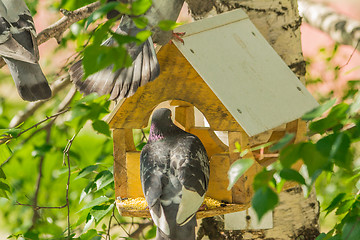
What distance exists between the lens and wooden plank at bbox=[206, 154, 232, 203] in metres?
1.92

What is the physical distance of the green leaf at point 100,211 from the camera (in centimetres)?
203

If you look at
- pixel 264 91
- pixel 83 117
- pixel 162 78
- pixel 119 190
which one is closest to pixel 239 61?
pixel 264 91

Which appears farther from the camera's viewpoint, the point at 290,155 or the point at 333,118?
the point at 333,118

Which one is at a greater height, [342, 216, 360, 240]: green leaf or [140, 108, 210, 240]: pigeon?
[342, 216, 360, 240]: green leaf

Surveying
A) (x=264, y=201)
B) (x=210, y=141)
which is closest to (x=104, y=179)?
(x=210, y=141)

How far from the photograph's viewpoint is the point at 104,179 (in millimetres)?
2160

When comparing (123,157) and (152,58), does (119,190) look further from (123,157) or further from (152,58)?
(152,58)

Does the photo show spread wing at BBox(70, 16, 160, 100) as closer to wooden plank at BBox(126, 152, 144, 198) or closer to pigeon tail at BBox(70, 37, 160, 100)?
pigeon tail at BBox(70, 37, 160, 100)

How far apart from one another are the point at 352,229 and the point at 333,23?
2.50 meters

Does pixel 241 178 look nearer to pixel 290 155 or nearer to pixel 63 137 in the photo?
pixel 290 155

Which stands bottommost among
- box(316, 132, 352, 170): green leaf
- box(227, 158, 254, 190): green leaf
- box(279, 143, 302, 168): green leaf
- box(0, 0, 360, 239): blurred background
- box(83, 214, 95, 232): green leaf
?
box(0, 0, 360, 239): blurred background

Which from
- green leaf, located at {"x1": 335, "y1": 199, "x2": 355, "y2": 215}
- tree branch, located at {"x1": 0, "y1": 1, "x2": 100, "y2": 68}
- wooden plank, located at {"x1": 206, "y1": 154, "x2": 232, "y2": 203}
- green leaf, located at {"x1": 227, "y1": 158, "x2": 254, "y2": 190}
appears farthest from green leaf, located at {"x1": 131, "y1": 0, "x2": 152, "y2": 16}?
tree branch, located at {"x1": 0, "y1": 1, "x2": 100, "y2": 68}

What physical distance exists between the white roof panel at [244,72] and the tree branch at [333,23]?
1.30 m

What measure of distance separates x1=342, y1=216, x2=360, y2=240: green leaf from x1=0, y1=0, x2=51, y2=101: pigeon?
159 centimetres
